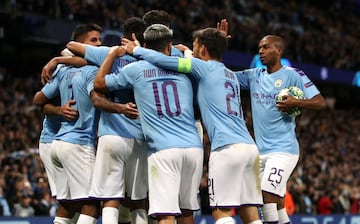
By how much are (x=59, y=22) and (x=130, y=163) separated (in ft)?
46.0

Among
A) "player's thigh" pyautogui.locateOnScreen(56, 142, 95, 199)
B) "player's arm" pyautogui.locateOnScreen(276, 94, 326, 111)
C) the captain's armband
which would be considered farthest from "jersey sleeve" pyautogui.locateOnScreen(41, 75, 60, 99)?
"player's arm" pyautogui.locateOnScreen(276, 94, 326, 111)

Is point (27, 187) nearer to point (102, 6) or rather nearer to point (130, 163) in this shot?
point (130, 163)

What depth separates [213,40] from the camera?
23.8 ft

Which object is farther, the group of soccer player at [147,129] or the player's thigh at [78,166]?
the player's thigh at [78,166]

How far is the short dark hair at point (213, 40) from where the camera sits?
723 centimetres

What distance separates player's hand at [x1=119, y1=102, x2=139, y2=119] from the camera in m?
6.96

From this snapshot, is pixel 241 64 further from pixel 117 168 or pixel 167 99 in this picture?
pixel 167 99

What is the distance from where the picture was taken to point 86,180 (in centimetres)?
748

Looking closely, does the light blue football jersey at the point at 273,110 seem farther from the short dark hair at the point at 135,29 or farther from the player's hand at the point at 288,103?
the short dark hair at the point at 135,29

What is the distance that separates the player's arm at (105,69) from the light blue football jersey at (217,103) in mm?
236

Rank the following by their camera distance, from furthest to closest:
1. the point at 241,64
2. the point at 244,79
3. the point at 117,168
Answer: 1. the point at 241,64
2. the point at 244,79
3. the point at 117,168

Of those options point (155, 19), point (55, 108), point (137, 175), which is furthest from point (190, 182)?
point (155, 19)

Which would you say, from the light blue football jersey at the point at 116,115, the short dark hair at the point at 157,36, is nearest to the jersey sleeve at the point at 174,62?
the short dark hair at the point at 157,36

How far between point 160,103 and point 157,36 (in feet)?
2.21
